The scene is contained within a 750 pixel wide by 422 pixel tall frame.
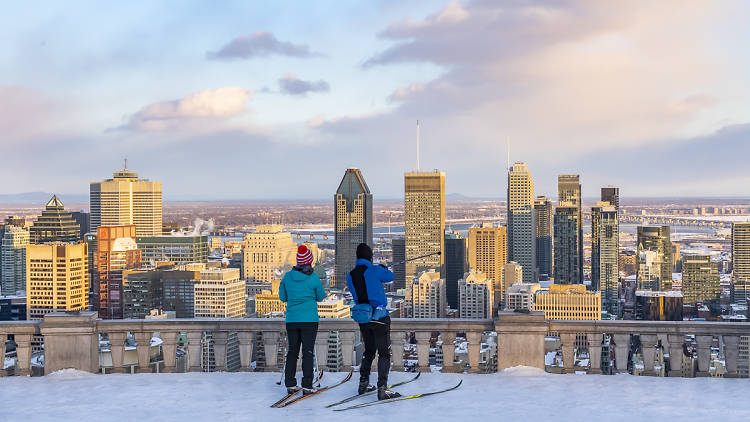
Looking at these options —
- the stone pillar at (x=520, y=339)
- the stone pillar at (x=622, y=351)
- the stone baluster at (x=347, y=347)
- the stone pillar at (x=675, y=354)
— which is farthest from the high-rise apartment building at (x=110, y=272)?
the stone pillar at (x=675, y=354)

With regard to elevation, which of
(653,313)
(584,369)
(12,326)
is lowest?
(653,313)

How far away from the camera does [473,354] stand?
514 inches

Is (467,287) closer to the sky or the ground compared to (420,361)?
closer to the ground

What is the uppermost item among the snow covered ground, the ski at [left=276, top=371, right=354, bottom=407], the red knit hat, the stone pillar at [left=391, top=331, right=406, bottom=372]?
the red knit hat

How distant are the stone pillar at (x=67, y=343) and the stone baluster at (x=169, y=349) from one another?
1.13 metres

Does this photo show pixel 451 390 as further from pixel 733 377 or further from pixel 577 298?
pixel 577 298

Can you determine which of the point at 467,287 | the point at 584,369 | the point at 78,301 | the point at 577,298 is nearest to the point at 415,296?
the point at 467,287

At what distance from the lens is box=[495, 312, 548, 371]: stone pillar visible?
41.4 ft

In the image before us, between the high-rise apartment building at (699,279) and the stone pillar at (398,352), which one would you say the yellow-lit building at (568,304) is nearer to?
the high-rise apartment building at (699,279)

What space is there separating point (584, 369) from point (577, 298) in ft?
491

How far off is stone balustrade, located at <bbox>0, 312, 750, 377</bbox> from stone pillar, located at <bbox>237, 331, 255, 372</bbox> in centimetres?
2

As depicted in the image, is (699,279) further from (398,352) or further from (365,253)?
(365,253)

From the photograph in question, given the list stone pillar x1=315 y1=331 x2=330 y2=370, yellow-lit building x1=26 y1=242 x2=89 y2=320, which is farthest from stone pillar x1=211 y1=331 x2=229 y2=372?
yellow-lit building x1=26 y1=242 x2=89 y2=320

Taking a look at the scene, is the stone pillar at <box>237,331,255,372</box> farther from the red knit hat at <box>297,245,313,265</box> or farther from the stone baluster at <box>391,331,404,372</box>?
the red knit hat at <box>297,245,313,265</box>
